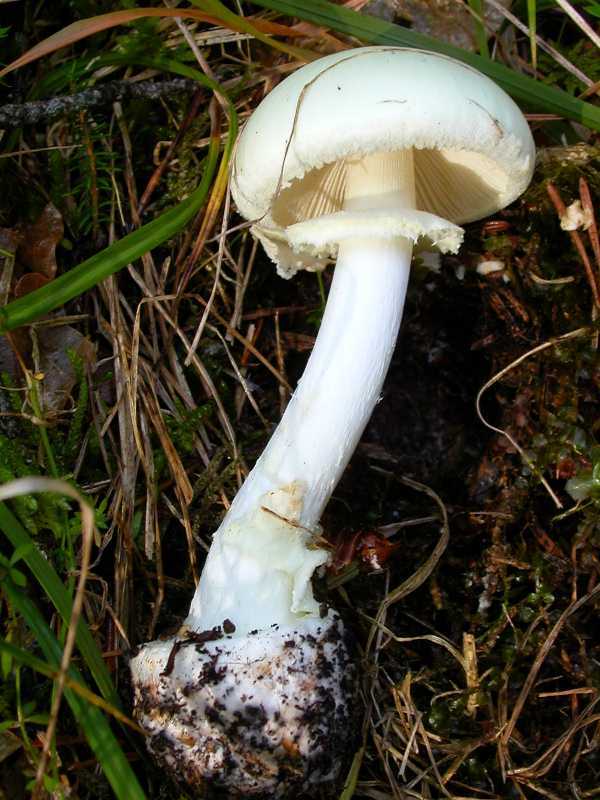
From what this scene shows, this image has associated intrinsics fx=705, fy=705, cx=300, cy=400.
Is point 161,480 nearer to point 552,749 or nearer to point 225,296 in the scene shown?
point 225,296

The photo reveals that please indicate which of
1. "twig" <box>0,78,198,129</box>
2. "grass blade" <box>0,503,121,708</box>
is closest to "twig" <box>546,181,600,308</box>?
"twig" <box>0,78,198,129</box>

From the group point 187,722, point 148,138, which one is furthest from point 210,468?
point 148,138

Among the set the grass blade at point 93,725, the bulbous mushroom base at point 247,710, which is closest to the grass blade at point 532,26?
the bulbous mushroom base at point 247,710

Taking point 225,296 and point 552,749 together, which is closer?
point 552,749

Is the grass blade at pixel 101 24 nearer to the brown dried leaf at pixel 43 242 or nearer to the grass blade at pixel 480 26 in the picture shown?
the brown dried leaf at pixel 43 242

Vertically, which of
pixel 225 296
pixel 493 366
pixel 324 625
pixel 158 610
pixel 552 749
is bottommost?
pixel 552 749

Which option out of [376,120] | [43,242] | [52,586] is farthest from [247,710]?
[43,242]

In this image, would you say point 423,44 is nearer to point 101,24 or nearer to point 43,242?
point 101,24
